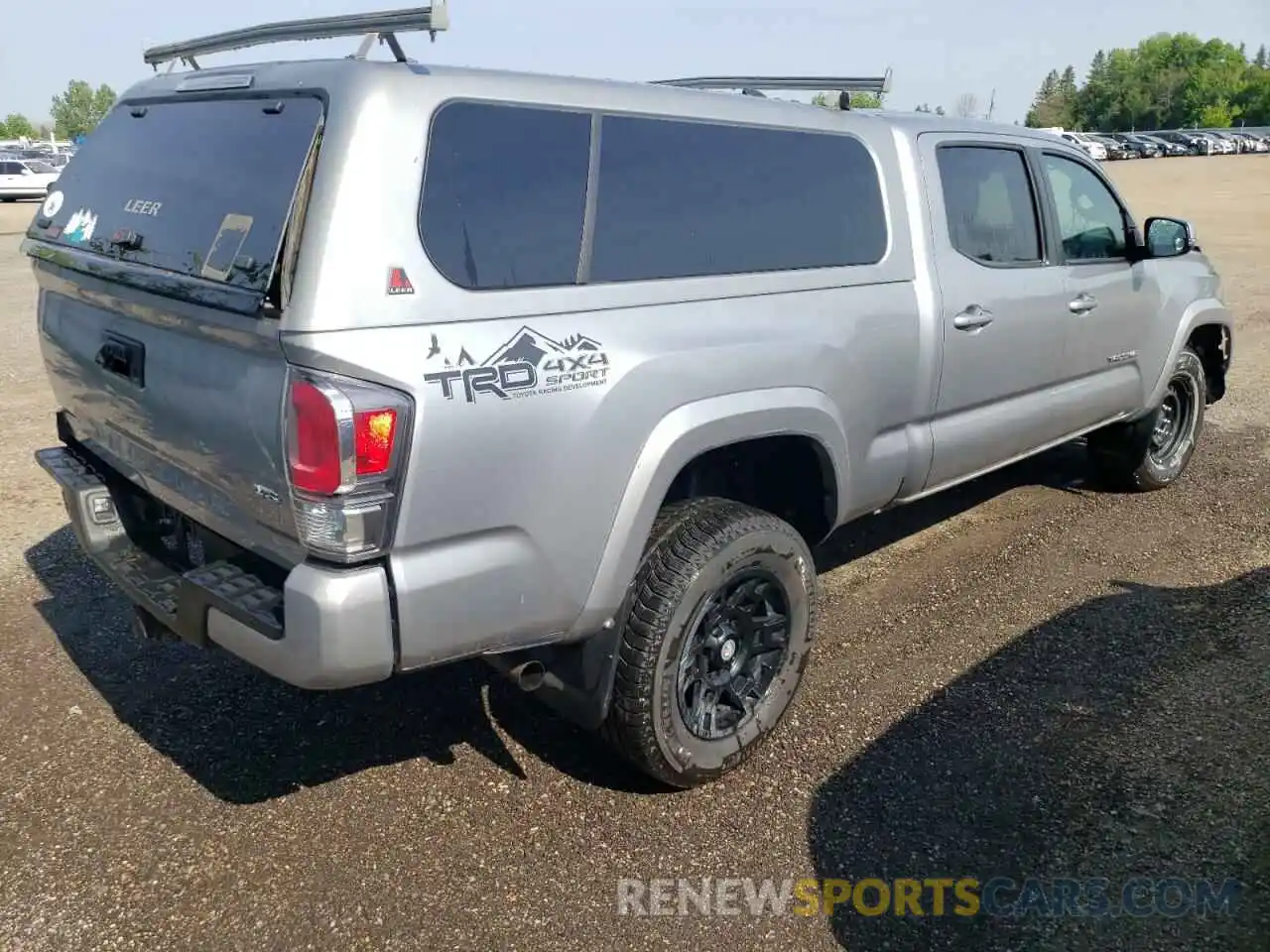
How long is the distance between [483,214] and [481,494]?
0.68 m

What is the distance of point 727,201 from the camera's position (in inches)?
123

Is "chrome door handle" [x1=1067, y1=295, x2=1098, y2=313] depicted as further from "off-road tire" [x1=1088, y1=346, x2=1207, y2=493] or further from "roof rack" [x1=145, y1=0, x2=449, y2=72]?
"roof rack" [x1=145, y1=0, x2=449, y2=72]

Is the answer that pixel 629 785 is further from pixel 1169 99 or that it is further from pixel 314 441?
pixel 1169 99

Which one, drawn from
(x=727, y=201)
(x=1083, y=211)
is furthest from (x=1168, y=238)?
(x=727, y=201)

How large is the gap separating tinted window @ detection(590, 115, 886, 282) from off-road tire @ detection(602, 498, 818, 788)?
Result: 741 millimetres

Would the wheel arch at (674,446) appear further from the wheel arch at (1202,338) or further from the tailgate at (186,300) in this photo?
the wheel arch at (1202,338)

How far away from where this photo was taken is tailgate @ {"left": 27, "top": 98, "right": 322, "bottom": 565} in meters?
2.39

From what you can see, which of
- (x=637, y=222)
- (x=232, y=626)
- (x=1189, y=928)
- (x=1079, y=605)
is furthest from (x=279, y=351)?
(x=1079, y=605)

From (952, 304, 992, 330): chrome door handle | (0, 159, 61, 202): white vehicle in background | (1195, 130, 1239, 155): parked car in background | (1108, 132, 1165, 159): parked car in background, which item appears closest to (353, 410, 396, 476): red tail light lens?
(952, 304, 992, 330): chrome door handle

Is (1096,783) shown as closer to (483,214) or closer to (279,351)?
(483,214)

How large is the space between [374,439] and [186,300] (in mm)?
682

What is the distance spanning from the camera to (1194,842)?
9.57 feet

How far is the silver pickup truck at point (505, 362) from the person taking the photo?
233 centimetres

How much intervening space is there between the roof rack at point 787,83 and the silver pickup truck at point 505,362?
1.1 inches
